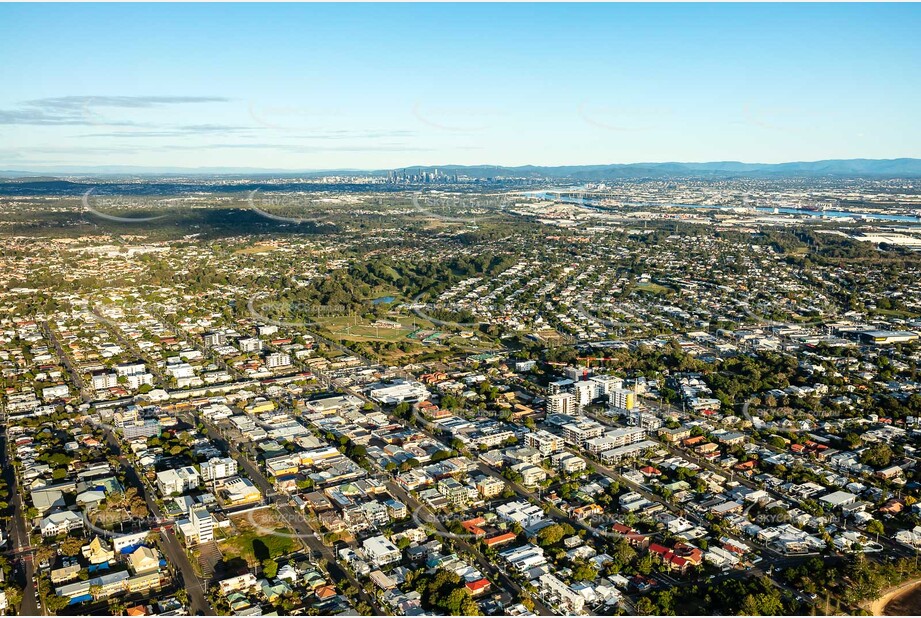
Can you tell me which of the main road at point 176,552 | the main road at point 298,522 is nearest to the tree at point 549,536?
the main road at point 298,522

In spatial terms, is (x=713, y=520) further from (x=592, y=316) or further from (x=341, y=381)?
(x=592, y=316)

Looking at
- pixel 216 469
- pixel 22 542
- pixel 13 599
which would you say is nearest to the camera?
pixel 13 599

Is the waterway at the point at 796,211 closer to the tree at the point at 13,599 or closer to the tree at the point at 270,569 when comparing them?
the tree at the point at 270,569

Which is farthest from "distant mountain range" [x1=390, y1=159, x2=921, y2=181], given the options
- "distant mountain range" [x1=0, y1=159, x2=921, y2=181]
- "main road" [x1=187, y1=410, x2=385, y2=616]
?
"main road" [x1=187, y1=410, x2=385, y2=616]

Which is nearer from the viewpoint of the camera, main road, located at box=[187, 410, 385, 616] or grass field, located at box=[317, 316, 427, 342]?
main road, located at box=[187, 410, 385, 616]

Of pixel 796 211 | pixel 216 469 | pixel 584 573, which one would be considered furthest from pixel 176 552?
pixel 796 211

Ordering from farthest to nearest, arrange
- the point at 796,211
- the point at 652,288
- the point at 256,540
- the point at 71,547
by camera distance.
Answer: the point at 796,211
the point at 652,288
the point at 256,540
the point at 71,547

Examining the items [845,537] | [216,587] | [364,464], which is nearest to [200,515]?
[216,587]

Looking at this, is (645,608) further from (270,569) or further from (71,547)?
(71,547)

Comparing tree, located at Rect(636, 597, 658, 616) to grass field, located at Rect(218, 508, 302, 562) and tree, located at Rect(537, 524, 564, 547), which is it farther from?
grass field, located at Rect(218, 508, 302, 562)
